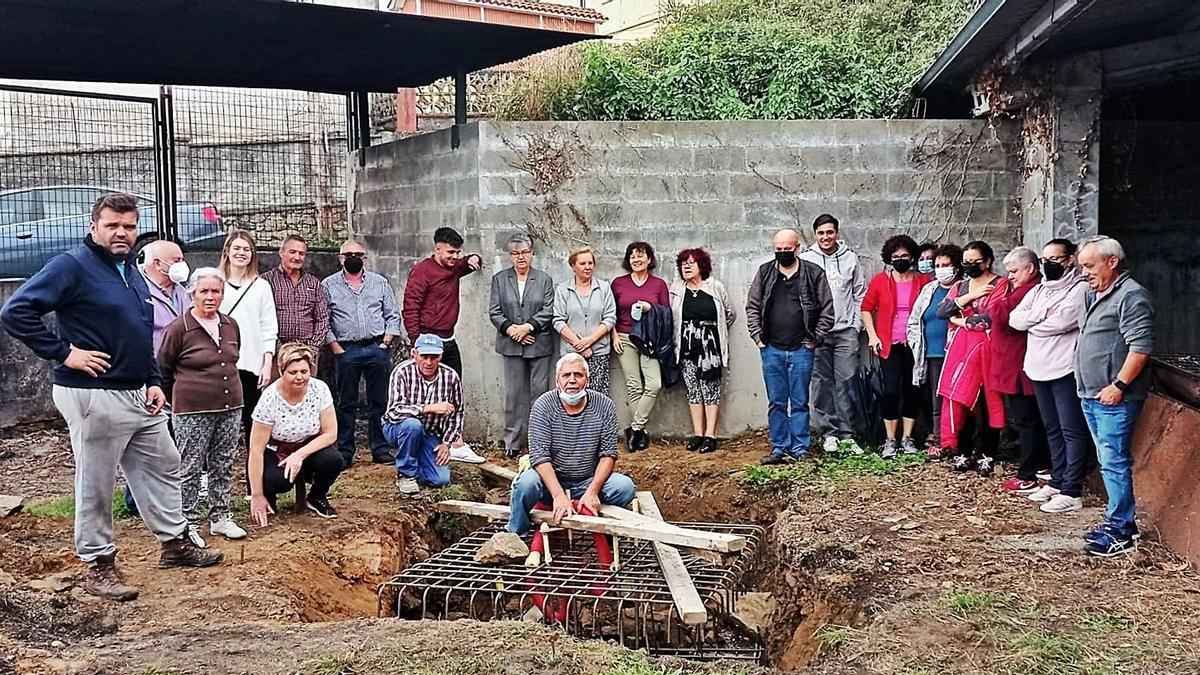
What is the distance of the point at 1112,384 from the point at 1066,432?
1010 mm

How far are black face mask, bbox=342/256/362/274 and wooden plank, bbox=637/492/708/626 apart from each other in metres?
3.30

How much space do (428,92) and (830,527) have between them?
1013 cm

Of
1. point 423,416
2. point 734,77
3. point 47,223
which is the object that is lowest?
point 423,416

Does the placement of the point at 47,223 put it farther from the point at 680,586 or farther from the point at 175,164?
the point at 680,586

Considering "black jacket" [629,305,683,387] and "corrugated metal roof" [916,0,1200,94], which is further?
"black jacket" [629,305,683,387]

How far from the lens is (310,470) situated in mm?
7301

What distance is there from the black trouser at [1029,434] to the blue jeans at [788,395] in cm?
160

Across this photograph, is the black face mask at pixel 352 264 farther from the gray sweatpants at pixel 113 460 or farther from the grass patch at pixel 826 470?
the grass patch at pixel 826 470

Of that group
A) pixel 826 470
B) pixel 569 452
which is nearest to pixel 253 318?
pixel 569 452

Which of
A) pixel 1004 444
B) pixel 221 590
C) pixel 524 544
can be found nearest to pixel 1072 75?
pixel 1004 444

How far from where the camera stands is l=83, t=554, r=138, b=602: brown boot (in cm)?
569

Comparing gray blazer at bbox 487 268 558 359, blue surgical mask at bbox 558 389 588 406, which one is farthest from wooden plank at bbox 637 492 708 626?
gray blazer at bbox 487 268 558 359

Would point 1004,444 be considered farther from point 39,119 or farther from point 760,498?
point 39,119

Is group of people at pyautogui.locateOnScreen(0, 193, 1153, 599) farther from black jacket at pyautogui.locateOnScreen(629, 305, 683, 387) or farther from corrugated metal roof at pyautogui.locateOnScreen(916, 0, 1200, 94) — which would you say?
corrugated metal roof at pyautogui.locateOnScreen(916, 0, 1200, 94)
